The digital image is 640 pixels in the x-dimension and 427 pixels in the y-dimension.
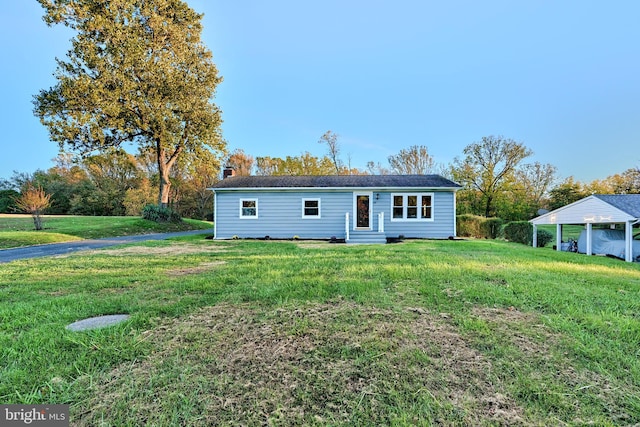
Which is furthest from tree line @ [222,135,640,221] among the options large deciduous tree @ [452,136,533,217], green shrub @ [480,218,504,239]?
green shrub @ [480,218,504,239]

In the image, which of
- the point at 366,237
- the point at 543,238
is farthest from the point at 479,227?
the point at 366,237

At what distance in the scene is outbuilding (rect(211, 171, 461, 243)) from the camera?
13.4 metres

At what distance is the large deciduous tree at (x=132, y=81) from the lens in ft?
54.1

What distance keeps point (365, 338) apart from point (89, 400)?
1.89m

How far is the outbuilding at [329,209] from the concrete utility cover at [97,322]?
35.0 feet

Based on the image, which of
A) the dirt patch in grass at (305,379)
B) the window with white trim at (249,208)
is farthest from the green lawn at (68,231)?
the dirt patch in grass at (305,379)

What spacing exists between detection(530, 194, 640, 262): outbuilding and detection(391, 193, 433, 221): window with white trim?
192 inches

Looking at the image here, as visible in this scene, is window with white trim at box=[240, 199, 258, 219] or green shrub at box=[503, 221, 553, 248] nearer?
green shrub at box=[503, 221, 553, 248]

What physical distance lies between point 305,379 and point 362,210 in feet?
41.8

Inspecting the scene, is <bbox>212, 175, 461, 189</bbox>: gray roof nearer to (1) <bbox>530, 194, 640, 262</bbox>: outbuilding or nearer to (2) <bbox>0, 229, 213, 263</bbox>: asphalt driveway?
(1) <bbox>530, 194, 640, 262</bbox>: outbuilding

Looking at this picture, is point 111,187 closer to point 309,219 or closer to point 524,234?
point 309,219

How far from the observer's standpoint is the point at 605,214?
31.1 feet

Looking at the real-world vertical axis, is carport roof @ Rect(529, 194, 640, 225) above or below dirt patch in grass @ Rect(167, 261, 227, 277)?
above

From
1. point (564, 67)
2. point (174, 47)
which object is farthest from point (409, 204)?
point (174, 47)
